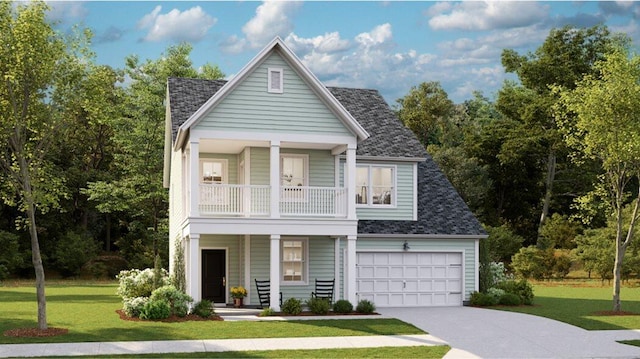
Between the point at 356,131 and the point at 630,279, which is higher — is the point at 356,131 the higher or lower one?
the higher one

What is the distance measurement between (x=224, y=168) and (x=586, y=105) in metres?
13.0

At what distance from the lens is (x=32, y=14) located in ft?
64.2

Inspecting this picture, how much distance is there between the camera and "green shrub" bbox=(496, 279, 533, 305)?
2867cm

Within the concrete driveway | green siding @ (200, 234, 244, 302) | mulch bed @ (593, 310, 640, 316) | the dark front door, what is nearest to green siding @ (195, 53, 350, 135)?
green siding @ (200, 234, 244, 302)

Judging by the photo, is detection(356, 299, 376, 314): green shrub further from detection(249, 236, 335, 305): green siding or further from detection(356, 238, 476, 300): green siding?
detection(356, 238, 476, 300): green siding

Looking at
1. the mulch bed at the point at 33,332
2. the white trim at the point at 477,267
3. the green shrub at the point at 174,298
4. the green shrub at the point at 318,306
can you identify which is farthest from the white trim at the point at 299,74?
the mulch bed at the point at 33,332

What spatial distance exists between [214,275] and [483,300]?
32.9 ft

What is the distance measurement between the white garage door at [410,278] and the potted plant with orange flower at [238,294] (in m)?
4.41

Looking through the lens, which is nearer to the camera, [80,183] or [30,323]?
[30,323]

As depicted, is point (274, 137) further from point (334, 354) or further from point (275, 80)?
point (334, 354)

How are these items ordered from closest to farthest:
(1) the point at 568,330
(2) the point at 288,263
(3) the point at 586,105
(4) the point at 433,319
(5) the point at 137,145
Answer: (1) the point at 568,330 < (4) the point at 433,319 < (3) the point at 586,105 < (2) the point at 288,263 < (5) the point at 137,145

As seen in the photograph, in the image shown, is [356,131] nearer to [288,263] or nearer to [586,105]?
[288,263]

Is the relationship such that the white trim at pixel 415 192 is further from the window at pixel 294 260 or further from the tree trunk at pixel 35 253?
the tree trunk at pixel 35 253

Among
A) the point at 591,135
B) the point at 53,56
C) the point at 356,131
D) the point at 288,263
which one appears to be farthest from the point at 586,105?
the point at 53,56
